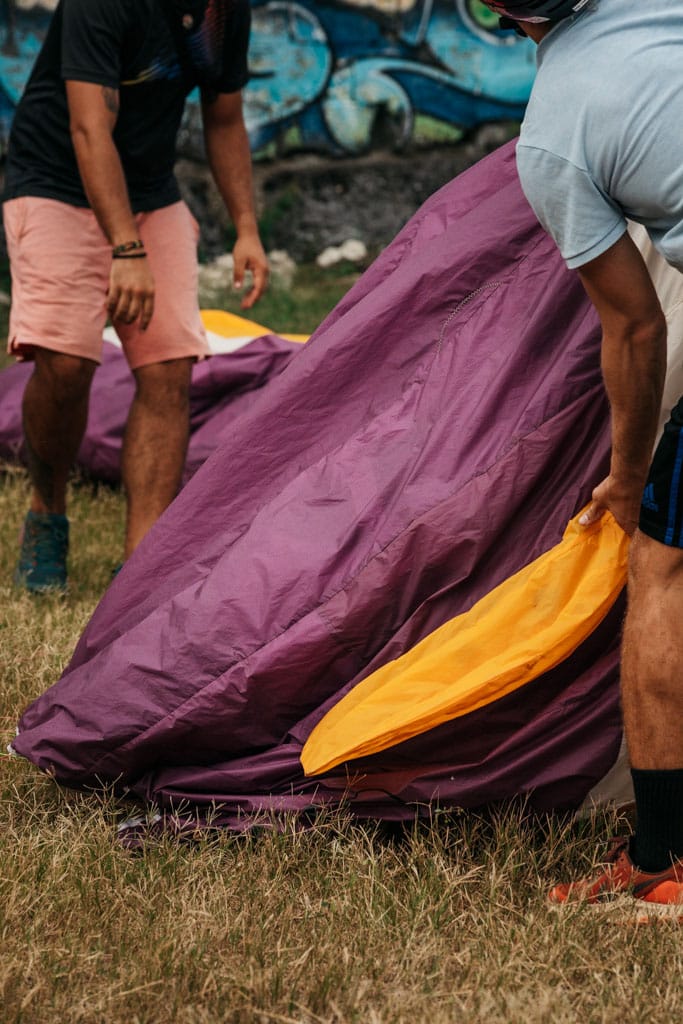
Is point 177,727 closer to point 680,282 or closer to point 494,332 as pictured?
point 494,332

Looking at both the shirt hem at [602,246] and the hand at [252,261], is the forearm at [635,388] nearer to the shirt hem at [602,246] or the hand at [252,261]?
the shirt hem at [602,246]

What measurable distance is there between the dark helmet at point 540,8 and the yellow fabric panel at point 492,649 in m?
0.90

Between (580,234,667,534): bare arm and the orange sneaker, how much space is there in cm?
68

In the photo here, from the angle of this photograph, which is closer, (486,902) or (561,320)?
(486,902)

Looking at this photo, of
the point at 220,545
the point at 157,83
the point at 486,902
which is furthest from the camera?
the point at 157,83

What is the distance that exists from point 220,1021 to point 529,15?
63.7 inches

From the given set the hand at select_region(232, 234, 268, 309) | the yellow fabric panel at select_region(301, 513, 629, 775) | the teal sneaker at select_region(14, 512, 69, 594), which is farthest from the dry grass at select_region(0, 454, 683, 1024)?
the hand at select_region(232, 234, 268, 309)

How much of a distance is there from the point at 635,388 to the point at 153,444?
7.20 feet

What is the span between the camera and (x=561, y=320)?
8.97 ft

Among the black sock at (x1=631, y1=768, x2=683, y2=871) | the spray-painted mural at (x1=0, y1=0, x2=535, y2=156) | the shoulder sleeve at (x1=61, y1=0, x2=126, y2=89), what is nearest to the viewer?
the black sock at (x1=631, y1=768, x2=683, y2=871)

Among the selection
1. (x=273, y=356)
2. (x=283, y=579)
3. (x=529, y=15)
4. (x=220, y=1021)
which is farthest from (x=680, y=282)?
(x=273, y=356)

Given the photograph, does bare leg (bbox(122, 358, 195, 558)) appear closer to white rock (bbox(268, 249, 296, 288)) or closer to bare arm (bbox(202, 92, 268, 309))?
bare arm (bbox(202, 92, 268, 309))

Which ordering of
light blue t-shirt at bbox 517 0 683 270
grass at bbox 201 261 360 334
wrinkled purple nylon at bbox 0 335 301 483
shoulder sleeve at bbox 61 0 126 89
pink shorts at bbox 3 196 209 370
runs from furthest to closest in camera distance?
grass at bbox 201 261 360 334
wrinkled purple nylon at bbox 0 335 301 483
pink shorts at bbox 3 196 209 370
shoulder sleeve at bbox 61 0 126 89
light blue t-shirt at bbox 517 0 683 270

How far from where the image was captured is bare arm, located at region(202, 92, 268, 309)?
4297 mm
